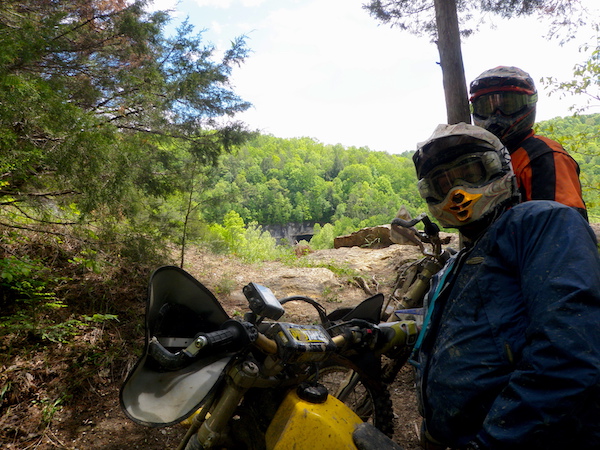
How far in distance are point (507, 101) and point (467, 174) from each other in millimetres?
1292

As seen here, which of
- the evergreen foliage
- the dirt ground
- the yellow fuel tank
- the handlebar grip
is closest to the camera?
the handlebar grip

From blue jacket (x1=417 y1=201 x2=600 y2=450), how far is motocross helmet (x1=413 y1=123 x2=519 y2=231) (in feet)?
0.73

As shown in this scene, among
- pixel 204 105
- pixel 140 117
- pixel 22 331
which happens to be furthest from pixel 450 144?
pixel 204 105

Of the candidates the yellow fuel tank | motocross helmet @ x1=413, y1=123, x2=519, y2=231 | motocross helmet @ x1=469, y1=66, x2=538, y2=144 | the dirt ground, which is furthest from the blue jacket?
the dirt ground

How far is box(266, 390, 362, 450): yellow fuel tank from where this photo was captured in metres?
1.43

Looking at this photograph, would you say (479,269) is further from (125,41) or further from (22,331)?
(125,41)

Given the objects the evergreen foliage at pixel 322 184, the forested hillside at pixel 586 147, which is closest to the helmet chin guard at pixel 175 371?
the forested hillside at pixel 586 147

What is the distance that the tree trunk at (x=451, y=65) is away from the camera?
4.18 m

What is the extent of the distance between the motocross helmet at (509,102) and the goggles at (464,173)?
1133 mm

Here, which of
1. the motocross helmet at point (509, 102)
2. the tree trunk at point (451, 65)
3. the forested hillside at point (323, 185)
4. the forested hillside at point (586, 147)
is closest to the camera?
the motocross helmet at point (509, 102)

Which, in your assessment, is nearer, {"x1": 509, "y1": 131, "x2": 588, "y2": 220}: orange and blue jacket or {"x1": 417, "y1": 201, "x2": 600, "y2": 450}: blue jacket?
{"x1": 417, "y1": 201, "x2": 600, "y2": 450}: blue jacket

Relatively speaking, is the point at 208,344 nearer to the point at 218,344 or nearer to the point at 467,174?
the point at 218,344

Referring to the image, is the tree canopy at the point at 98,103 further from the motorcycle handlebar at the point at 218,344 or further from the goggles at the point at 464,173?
the goggles at the point at 464,173

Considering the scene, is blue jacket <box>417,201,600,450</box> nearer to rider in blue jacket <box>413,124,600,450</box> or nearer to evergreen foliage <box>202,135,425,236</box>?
rider in blue jacket <box>413,124,600,450</box>
